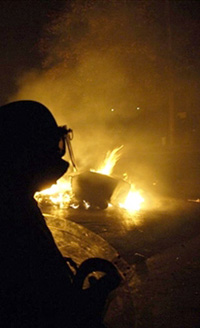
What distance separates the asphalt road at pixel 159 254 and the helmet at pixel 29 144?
2199 mm

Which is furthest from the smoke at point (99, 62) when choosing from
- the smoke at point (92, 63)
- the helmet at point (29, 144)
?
the helmet at point (29, 144)

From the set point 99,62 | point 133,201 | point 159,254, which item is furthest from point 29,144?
point 99,62

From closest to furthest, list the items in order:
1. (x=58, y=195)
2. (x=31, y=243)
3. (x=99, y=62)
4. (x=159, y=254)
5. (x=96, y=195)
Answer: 1. (x=31, y=243)
2. (x=159, y=254)
3. (x=96, y=195)
4. (x=58, y=195)
5. (x=99, y=62)

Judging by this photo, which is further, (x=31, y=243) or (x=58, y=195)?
(x=58, y=195)

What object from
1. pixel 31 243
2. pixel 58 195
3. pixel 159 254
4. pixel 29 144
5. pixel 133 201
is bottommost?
pixel 159 254

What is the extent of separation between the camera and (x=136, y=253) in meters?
4.93

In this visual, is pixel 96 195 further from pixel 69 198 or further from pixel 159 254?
pixel 159 254

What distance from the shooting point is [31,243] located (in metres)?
1.15

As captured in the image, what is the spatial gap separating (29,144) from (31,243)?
1.20 ft

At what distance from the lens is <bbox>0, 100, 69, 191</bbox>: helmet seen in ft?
3.86

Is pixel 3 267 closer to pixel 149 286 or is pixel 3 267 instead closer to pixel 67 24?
pixel 149 286

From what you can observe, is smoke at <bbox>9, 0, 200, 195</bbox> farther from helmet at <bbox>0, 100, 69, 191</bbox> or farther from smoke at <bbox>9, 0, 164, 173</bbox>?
helmet at <bbox>0, 100, 69, 191</bbox>

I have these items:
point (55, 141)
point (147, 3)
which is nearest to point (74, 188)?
point (55, 141)

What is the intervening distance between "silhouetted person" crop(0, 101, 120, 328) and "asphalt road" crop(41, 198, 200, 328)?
1977mm
